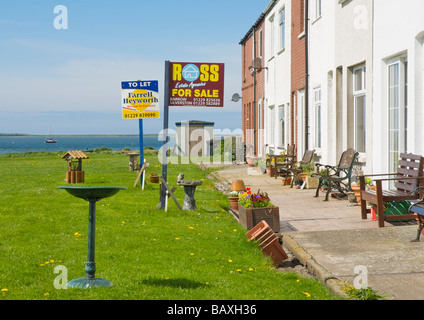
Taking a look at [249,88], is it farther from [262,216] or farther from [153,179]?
[262,216]

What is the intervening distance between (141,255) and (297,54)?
40.3 feet

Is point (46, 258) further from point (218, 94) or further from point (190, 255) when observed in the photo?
point (218, 94)

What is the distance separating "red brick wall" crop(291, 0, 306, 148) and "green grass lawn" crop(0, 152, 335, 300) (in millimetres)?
7096

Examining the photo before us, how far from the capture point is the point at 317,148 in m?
15.4

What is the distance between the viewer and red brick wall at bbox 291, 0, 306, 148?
16.9m

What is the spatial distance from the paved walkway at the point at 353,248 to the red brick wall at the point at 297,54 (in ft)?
→ 24.0

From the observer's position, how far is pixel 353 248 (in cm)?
663

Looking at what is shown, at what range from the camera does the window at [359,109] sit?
12.2 m

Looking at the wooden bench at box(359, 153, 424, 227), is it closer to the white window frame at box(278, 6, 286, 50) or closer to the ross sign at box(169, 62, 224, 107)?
the ross sign at box(169, 62, 224, 107)

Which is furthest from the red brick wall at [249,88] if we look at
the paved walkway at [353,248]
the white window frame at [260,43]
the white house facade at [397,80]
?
the paved walkway at [353,248]

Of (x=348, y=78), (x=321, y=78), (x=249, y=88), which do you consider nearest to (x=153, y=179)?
(x=321, y=78)

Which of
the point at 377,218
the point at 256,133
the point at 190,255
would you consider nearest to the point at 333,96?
the point at 377,218

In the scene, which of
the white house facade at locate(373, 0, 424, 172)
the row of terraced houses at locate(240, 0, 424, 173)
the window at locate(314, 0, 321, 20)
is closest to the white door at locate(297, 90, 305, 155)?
the row of terraced houses at locate(240, 0, 424, 173)

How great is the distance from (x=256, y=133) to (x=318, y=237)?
19.7 metres
